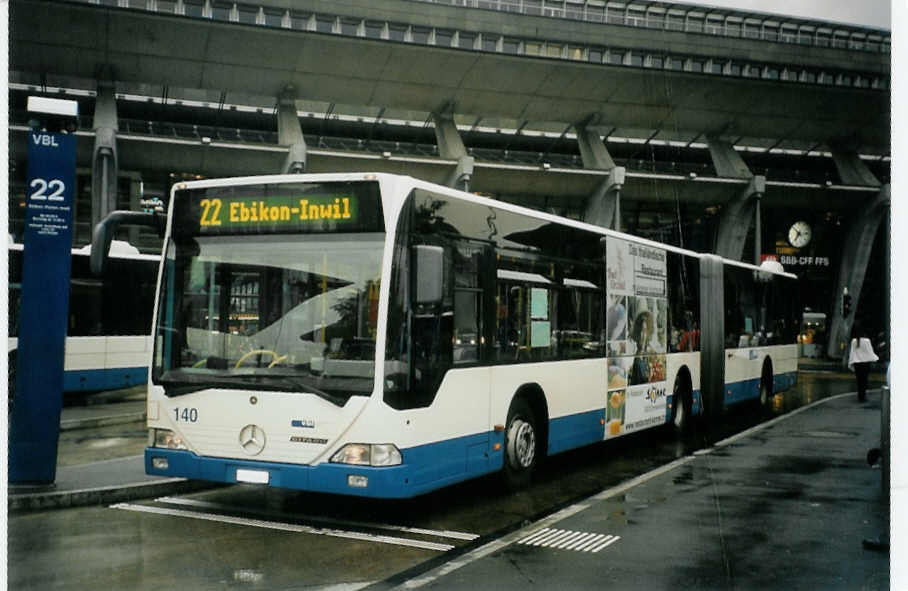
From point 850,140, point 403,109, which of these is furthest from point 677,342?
point 403,109

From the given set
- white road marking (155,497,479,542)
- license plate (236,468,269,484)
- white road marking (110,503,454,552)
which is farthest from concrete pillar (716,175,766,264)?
license plate (236,468,269,484)

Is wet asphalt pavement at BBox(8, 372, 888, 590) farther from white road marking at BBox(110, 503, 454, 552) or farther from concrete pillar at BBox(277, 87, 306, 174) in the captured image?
concrete pillar at BBox(277, 87, 306, 174)

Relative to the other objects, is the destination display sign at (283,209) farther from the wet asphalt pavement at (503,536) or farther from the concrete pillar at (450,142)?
the concrete pillar at (450,142)

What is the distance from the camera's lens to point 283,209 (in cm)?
718

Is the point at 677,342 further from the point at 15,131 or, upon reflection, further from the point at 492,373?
the point at 15,131

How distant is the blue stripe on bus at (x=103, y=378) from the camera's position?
647 inches

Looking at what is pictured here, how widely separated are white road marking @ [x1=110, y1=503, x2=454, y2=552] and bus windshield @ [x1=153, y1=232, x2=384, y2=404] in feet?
3.73

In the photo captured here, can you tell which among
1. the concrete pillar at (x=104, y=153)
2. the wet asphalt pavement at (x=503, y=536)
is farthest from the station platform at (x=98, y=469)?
the concrete pillar at (x=104, y=153)

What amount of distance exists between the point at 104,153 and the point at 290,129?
10.6ft

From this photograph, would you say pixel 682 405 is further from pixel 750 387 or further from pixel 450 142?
pixel 450 142

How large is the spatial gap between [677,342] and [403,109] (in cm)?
706

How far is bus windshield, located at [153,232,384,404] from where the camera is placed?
268 inches

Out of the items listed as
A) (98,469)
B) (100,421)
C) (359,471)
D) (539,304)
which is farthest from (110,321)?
(359,471)

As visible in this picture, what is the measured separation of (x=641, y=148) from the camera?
19.2 metres
